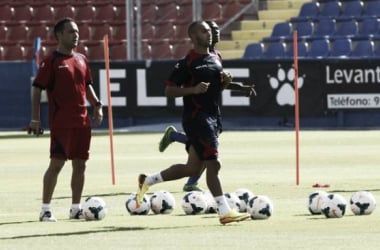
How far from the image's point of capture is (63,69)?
1372 cm

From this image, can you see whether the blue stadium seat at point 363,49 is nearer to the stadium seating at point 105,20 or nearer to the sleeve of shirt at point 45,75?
the stadium seating at point 105,20

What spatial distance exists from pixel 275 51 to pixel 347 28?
1.97 metres

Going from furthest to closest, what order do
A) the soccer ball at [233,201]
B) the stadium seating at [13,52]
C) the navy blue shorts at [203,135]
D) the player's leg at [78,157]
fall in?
the stadium seating at [13,52] → the soccer ball at [233,201] → the player's leg at [78,157] → the navy blue shorts at [203,135]

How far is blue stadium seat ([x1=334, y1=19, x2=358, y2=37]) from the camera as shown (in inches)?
1411

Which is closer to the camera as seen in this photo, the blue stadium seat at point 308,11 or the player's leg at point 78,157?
the player's leg at point 78,157

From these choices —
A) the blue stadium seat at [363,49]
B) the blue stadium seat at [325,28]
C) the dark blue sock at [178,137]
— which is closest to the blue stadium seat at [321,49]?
the blue stadium seat at [363,49]

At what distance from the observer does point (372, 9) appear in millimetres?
36438

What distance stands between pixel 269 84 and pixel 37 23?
894 centimetres

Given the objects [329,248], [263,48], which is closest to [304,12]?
[263,48]

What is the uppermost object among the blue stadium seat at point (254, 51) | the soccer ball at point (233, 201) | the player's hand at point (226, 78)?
the player's hand at point (226, 78)

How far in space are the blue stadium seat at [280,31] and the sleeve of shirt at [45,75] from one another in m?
23.1

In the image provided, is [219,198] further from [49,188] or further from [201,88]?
[49,188]

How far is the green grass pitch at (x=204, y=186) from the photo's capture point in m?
11.7

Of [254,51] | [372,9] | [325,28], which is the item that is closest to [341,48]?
[325,28]
